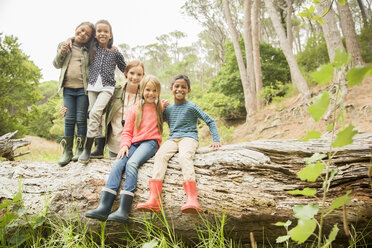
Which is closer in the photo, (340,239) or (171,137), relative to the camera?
(340,239)

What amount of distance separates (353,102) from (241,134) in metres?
4.20

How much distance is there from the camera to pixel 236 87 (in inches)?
516

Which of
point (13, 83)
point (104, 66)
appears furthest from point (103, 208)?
point (13, 83)

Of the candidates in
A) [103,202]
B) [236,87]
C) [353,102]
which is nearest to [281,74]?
[236,87]

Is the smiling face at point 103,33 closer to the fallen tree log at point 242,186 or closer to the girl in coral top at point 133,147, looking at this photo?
the girl in coral top at point 133,147

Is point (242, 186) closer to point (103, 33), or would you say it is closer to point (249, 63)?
point (103, 33)

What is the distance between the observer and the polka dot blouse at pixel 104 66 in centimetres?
286

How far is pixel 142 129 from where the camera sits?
2525mm

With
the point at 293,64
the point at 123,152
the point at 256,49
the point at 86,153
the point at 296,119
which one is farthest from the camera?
the point at 256,49

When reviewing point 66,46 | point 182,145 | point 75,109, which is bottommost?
point 182,145

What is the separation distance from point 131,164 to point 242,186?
1069mm

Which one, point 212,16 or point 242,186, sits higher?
point 212,16

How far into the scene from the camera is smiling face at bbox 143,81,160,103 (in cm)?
258

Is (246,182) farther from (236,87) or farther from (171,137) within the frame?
(236,87)
